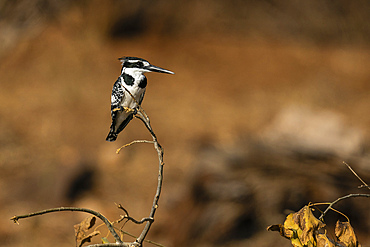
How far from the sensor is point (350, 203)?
11.1 ft

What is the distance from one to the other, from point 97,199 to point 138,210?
32cm

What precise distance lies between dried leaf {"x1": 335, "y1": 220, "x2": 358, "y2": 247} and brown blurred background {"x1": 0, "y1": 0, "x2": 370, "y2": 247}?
7.94 feet

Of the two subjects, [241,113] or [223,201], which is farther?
[241,113]

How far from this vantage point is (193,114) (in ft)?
11.9

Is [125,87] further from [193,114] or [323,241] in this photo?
[193,114]

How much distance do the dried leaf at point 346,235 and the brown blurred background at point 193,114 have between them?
242 centimetres

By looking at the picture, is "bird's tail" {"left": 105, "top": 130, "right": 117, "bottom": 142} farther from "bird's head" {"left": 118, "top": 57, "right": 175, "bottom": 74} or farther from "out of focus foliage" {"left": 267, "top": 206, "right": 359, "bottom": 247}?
"out of focus foliage" {"left": 267, "top": 206, "right": 359, "bottom": 247}

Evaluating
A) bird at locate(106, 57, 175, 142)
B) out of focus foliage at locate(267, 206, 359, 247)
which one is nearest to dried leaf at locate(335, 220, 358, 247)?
out of focus foliage at locate(267, 206, 359, 247)

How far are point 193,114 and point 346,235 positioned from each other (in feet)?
9.17

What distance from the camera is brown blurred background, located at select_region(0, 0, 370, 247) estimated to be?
3.32m

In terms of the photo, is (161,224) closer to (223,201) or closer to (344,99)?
(223,201)

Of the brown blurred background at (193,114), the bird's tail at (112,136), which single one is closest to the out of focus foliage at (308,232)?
the bird's tail at (112,136)

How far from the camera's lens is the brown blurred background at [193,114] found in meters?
3.32

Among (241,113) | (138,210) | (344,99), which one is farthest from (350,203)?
(138,210)
